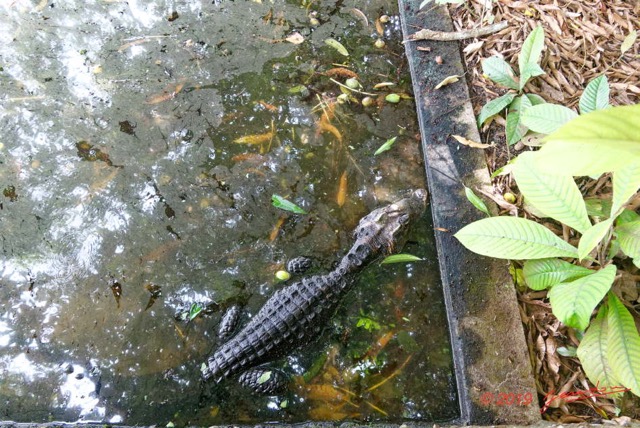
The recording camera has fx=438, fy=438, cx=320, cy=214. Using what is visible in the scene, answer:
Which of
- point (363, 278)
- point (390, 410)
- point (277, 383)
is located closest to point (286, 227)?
point (363, 278)

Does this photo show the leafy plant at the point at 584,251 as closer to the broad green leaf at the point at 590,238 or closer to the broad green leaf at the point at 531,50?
the broad green leaf at the point at 590,238

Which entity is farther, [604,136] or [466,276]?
[466,276]

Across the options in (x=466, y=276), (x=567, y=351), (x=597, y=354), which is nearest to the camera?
(x=597, y=354)

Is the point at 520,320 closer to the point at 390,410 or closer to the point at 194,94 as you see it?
the point at 390,410

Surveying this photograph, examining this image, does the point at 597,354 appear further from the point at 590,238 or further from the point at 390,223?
the point at 390,223

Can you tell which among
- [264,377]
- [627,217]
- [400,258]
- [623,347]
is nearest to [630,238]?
[627,217]

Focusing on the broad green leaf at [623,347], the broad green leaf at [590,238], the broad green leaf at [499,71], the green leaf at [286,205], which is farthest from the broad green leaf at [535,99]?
the green leaf at [286,205]

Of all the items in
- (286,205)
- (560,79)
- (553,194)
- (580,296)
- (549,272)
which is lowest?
(580,296)
